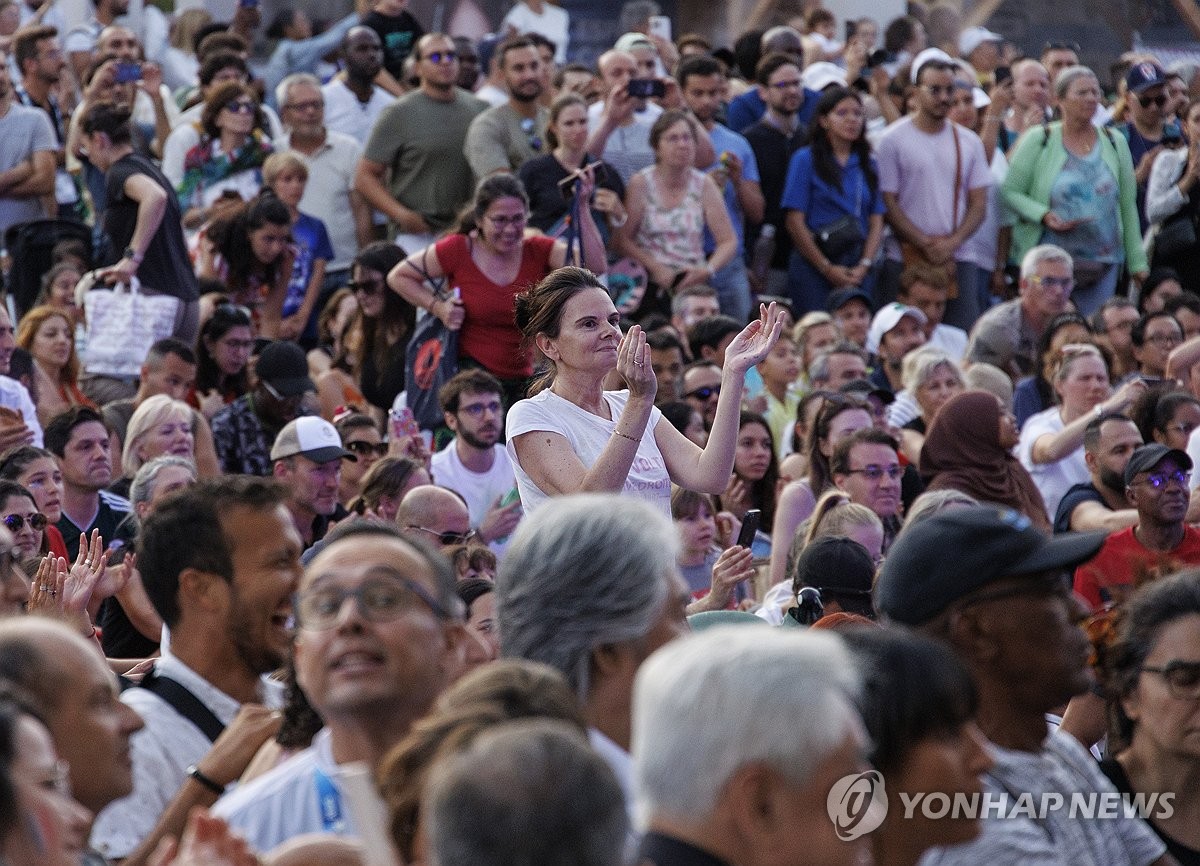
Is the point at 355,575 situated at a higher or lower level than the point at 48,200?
higher

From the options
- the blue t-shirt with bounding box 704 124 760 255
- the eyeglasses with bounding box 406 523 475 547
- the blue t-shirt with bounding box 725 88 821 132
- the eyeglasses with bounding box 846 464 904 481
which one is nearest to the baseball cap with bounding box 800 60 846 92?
the blue t-shirt with bounding box 725 88 821 132

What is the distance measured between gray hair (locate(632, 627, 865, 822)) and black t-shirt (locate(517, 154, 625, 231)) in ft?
25.0

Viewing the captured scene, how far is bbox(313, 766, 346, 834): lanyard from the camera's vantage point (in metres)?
3.18

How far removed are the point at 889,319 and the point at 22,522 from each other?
585 cm

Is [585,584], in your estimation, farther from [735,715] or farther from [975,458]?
[975,458]

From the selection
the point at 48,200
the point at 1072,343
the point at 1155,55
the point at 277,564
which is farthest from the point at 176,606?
the point at 1155,55

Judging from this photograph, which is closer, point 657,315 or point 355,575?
point 355,575

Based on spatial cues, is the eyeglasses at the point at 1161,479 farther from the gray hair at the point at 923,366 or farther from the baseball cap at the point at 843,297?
the baseball cap at the point at 843,297

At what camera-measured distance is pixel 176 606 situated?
4.00 m

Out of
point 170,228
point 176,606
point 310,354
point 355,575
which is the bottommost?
point 310,354

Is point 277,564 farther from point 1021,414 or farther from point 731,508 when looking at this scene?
point 1021,414

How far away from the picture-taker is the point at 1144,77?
13.3 metres

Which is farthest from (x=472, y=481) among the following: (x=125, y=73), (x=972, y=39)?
(x=972, y=39)

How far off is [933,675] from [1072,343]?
24.9 ft
